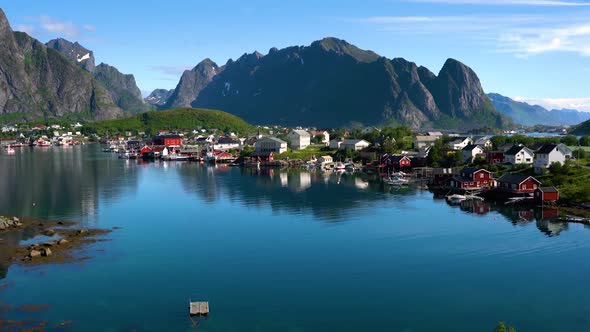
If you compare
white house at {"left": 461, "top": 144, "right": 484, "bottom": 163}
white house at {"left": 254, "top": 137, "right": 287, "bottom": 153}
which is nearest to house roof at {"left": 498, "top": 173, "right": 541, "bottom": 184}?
white house at {"left": 461, "top": 144, "right": 484, "bottom": 163}

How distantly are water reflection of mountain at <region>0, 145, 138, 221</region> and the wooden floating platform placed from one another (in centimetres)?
1878

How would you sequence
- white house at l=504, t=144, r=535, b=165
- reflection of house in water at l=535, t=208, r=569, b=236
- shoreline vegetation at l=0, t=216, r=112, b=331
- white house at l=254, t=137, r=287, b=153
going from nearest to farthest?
shoreline vegetation at l=0, t=216, r=112, b=331 → reflection of house in water at l=535, t=208, r=569, b=236 → white house at l=504, t=144, r=535, b=165 → white house at l=254, t=137, r=287, b=153

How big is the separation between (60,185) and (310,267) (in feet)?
111

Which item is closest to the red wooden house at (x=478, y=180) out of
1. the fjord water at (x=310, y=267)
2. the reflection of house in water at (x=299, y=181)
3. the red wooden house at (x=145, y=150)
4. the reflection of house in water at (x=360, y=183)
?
the fjord water at (x=310, y=267)

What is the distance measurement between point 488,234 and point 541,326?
1274 cm

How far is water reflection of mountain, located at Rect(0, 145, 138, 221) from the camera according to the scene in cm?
3712

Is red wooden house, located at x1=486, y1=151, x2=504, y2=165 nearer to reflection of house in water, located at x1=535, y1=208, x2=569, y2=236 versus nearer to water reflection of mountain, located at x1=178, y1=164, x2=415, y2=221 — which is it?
water reflection of mountain, located at x1=178, y1=164, x2=415, y2=221

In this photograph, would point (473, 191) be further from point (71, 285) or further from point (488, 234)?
point (71, 285)

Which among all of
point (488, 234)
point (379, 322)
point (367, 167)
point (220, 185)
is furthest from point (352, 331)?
point (367, 167)

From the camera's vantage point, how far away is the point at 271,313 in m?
18.2

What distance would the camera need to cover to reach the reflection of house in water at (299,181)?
161 ft

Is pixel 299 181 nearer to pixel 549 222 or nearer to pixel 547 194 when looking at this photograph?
pixel 547 194

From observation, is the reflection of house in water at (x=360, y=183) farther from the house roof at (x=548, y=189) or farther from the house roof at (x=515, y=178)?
the house roof at (x=548, y=189)

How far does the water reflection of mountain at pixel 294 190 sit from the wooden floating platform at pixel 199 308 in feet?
54.6
